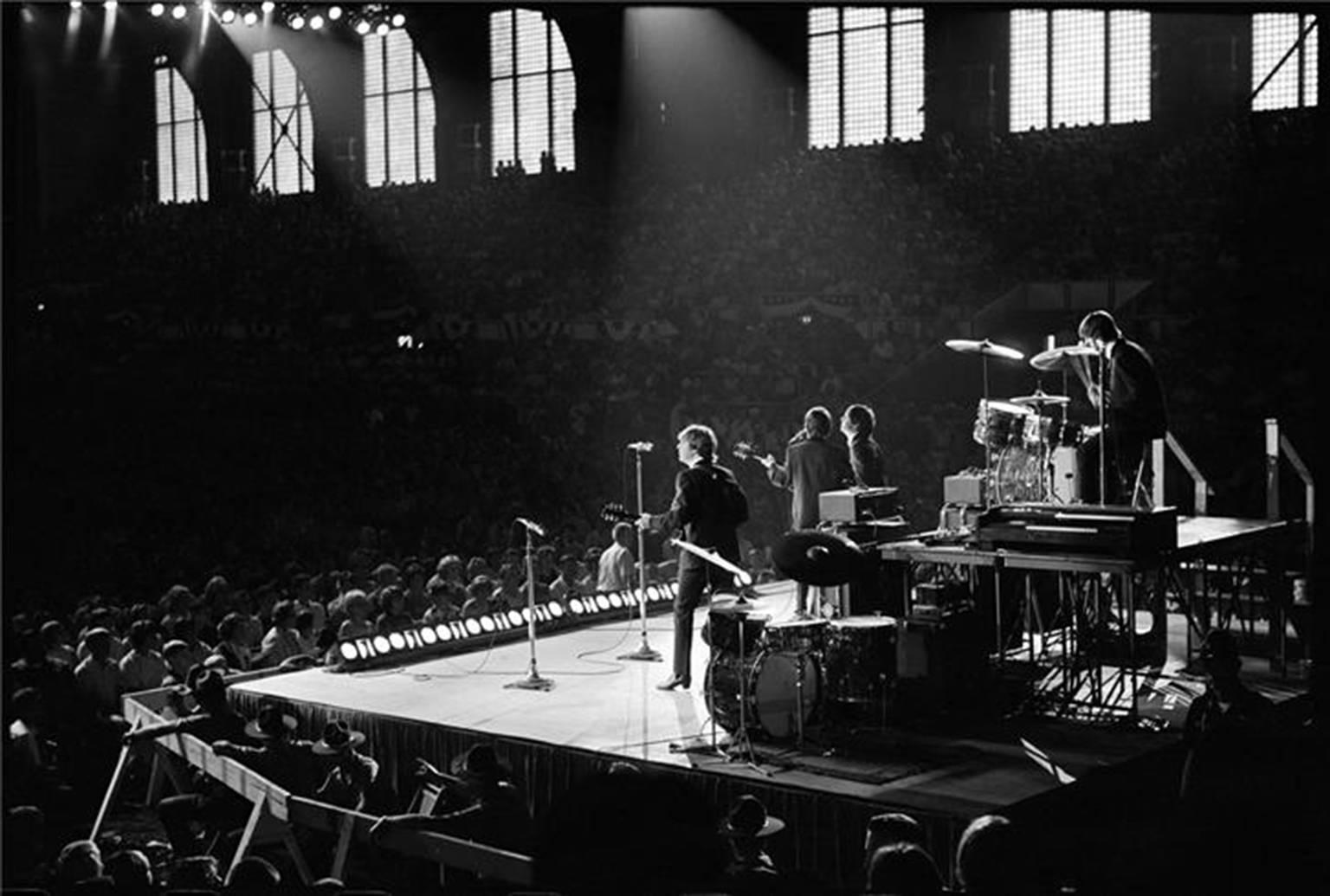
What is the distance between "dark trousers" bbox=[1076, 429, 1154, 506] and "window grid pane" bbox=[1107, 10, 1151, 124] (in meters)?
8.02

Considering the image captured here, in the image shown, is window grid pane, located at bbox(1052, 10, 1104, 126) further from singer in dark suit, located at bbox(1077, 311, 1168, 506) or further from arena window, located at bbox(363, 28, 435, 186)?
arena window, located at bbox(363, 28, 435, 186)

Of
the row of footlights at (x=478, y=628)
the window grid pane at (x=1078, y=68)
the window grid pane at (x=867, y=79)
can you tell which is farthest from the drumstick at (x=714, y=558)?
the window grid pane at (x=867, y=79)

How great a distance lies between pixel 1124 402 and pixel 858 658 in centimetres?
180

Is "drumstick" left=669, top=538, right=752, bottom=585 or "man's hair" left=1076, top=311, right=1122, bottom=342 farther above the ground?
"man's hair" left=1076, top=311, right=1122, bottom=342

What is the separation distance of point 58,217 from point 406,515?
9714 mm

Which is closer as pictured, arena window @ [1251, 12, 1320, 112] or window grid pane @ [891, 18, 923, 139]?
arena window @ [1251, 12, 1320, 112]

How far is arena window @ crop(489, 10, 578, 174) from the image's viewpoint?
18516 millimetres

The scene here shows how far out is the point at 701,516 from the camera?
7.78m

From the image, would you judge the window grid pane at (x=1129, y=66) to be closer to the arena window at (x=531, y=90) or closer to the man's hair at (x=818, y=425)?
the arena window at (x=531, y=90)

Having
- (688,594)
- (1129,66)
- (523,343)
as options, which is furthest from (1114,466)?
(523,343)

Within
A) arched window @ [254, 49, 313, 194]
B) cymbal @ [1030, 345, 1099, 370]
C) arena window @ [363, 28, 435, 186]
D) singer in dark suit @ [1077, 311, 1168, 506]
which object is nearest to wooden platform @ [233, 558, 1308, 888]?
singer in dark suit @ [1077, 311, 1168, 506]

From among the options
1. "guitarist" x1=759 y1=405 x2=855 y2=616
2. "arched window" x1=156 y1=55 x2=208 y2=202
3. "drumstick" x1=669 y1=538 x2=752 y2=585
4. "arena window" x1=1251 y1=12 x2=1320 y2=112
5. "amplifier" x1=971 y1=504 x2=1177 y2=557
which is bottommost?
"drumstick" x1=669 y1=538 x2=752 y2=585

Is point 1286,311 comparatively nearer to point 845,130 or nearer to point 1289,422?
point 1289,422

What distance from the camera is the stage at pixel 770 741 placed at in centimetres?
632
